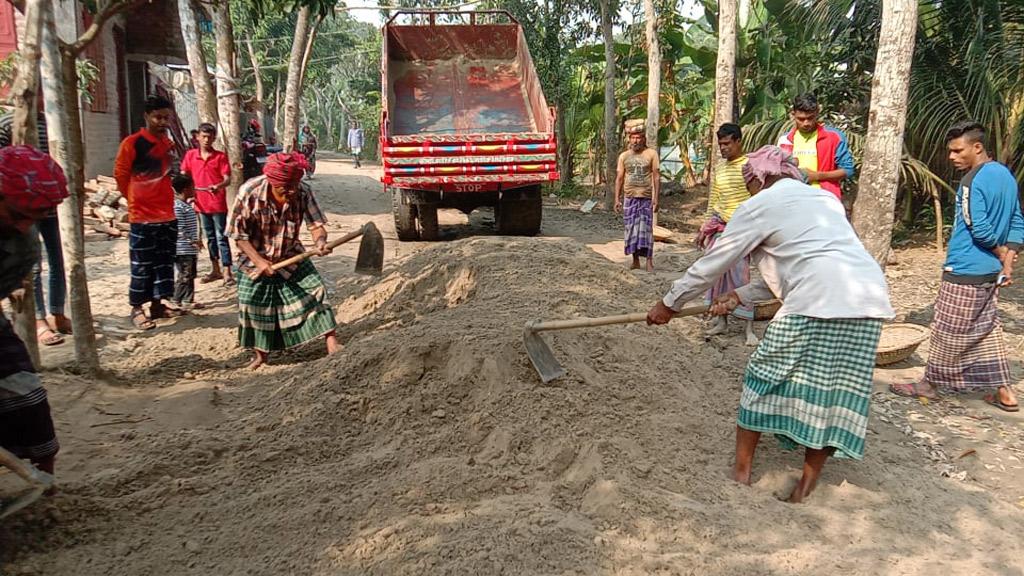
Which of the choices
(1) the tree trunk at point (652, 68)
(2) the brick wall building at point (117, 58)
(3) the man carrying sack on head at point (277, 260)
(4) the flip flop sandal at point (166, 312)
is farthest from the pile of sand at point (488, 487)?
(2) the brick wall building at point (117, 58)

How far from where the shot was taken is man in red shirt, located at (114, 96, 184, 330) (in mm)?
5074

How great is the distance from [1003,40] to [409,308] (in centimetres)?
714

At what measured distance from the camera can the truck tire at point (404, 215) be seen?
9000mm

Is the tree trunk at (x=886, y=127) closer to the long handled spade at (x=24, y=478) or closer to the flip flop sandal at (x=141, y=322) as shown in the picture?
the long handled spade at (x=24, y=478)

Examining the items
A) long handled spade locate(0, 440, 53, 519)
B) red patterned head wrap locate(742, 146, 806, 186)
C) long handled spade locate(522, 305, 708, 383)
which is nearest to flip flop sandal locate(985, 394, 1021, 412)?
red patterned head wrap locate(742, 146, 806, 186)

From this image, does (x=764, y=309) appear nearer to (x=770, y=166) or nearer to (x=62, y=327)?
(x=770, y=166)

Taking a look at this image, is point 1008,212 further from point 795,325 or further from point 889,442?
point 795,325

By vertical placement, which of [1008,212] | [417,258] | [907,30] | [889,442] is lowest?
[889,442]

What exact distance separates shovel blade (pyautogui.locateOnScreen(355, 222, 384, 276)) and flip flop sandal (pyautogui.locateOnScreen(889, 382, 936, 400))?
3.22m

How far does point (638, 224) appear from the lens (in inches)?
279

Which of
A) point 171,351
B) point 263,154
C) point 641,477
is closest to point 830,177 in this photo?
point 641,477

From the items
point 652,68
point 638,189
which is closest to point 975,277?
point 638,189

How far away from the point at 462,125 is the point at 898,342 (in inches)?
233

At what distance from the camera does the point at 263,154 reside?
11.8 metres
